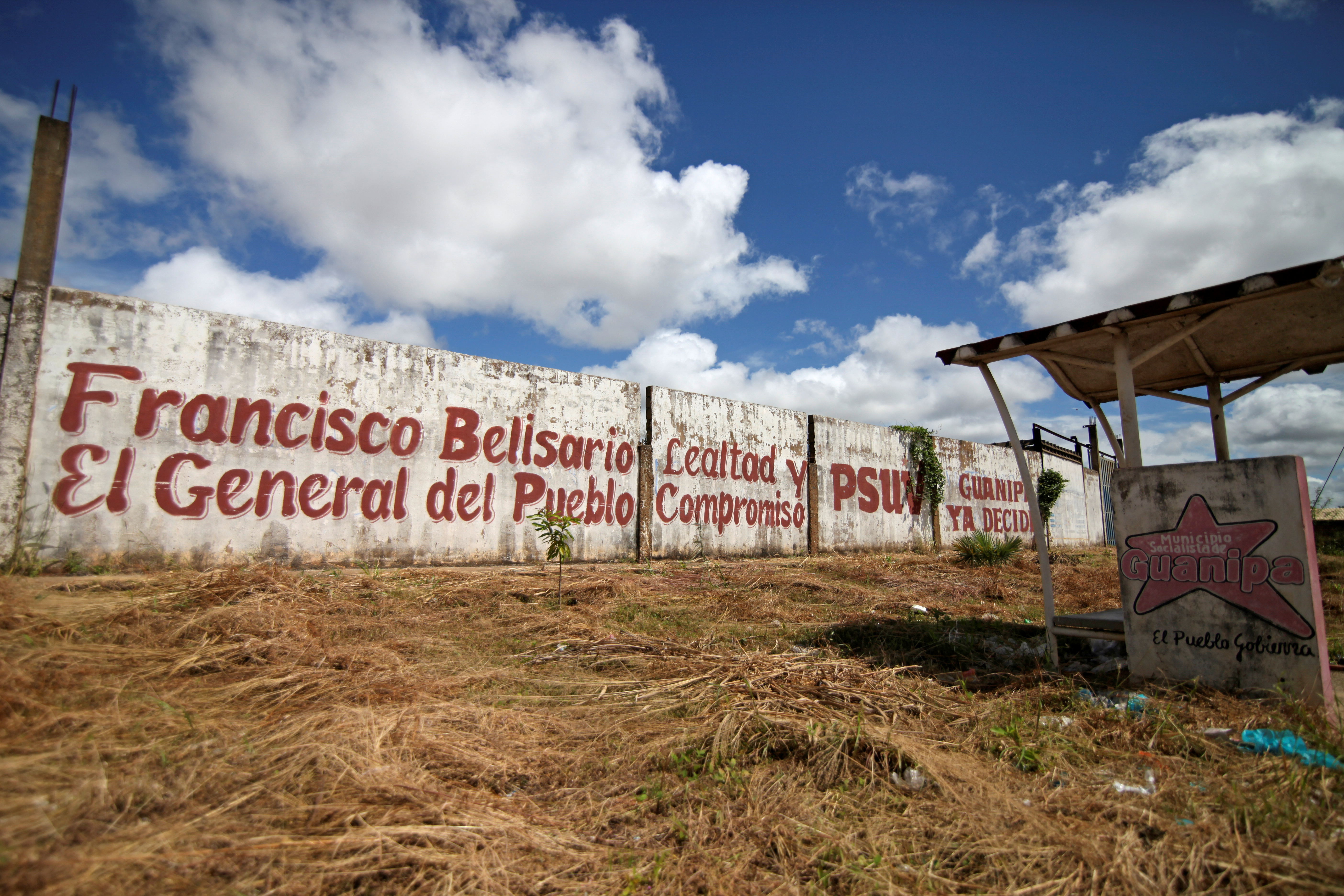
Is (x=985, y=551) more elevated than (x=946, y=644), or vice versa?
(x=985, y=551)

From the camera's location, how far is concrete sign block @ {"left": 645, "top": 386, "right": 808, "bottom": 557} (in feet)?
38.2

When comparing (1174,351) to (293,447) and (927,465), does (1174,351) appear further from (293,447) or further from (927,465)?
A: (927,465)

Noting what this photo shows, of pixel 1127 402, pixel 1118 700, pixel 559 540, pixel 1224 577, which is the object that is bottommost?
pixel 1118 700

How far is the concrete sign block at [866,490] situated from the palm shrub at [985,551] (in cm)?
264

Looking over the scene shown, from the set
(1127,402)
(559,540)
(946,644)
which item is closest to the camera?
(1127,402)

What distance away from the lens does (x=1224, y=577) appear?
3645 mm

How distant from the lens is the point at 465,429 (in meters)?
9.58

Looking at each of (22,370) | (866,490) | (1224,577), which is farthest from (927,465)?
(22,370)

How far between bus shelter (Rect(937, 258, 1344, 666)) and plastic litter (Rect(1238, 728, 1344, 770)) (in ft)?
4.02

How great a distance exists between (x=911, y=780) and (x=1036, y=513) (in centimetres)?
277

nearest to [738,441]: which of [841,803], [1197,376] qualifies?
[1197,376]

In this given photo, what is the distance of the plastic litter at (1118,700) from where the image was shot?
346 cm

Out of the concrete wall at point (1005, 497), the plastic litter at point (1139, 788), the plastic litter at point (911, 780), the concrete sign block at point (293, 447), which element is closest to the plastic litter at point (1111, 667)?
the plastic litter at point (1139, 788)

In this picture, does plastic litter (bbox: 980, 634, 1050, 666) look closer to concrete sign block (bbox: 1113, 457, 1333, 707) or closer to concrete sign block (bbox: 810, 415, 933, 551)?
concrete sign block (bbox: 1113, 457, 1333, 707)
